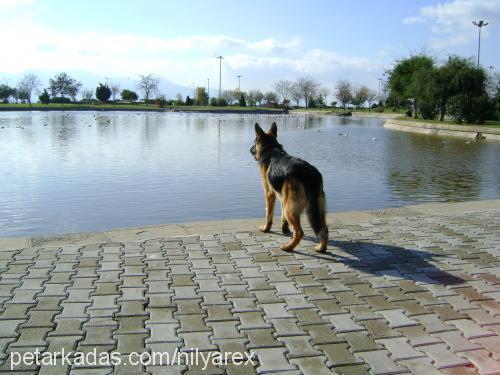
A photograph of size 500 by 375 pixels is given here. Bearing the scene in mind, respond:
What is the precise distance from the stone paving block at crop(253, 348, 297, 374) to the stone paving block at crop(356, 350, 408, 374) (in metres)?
0.52

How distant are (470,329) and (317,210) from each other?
2146mm

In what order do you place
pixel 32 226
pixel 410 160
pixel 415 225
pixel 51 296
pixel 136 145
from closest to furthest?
pixel 51 296, pixel 415 225, pixel 32 226, pixel 410 160, pixel 136 145

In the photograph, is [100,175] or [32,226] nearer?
[32,226]

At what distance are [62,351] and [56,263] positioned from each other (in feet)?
6.30

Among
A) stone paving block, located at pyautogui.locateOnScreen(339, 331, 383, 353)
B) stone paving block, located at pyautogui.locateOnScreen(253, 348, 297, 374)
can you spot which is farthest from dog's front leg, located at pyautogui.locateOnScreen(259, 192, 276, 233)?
stone paving block, located at pyautogui.locateOnScreen(253, 348, 297, 374)

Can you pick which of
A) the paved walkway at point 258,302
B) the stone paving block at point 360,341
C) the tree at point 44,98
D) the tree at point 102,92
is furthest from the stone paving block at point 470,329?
the tree at point 102,92

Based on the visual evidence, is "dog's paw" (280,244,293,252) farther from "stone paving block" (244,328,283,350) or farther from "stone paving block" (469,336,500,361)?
"stone paving block" (469,336,500,361)

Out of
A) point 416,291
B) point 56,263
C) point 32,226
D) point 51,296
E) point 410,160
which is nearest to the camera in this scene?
point 51,296

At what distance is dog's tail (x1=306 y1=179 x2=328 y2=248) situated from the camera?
551cm

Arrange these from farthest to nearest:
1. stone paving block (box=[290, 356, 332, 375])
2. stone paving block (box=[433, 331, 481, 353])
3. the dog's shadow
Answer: the dog's shadow, stone paving block (box=[433, 331, 481, 353]), stone paving block (box=[290, 356, 332, 375])

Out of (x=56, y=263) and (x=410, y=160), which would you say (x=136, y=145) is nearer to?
(x=410, y=160)

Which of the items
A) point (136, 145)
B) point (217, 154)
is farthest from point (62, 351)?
point (136, 145)

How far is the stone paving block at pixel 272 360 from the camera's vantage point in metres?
3.17

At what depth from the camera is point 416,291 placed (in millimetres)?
4566
